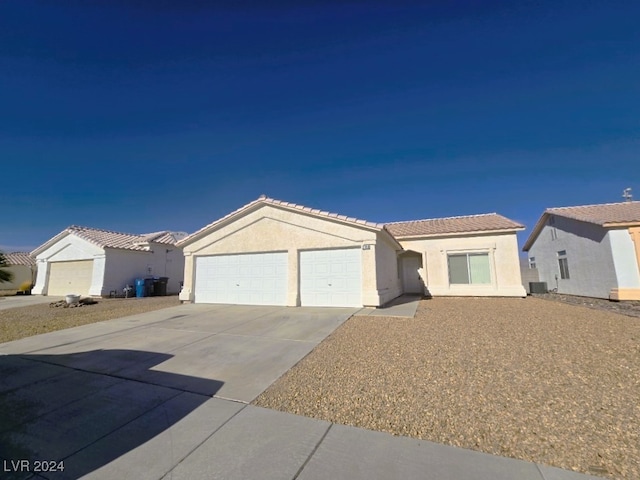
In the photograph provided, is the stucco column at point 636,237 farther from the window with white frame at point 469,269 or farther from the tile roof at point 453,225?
the window with white frame at point 469,269

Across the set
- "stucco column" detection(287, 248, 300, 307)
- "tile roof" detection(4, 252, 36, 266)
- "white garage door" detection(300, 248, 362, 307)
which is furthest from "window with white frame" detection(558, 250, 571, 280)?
"tile roof" detection(4, 252, 36, 266)

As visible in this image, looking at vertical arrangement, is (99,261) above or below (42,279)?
above

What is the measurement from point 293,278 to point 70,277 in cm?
1875

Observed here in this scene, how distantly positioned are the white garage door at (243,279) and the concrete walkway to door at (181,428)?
6.40 metres

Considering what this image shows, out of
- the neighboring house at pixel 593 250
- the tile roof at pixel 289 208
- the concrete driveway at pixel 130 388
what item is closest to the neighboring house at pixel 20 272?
the tile roof at pixel 289 208

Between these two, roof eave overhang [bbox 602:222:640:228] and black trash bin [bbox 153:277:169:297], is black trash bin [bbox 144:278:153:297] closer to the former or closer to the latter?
black trash bin [bbox 153:277:169:297]

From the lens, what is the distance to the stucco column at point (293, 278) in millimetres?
11828

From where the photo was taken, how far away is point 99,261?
18.6 metres

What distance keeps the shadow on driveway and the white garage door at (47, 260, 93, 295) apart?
17786mm

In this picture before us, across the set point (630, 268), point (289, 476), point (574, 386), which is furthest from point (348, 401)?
point (630, 268)

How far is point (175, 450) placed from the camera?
2.74 metres

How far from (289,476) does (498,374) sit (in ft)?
12.1

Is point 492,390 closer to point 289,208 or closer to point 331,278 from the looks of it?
point 331,278

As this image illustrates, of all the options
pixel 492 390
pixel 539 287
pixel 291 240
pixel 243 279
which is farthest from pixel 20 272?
pixel 539 287
